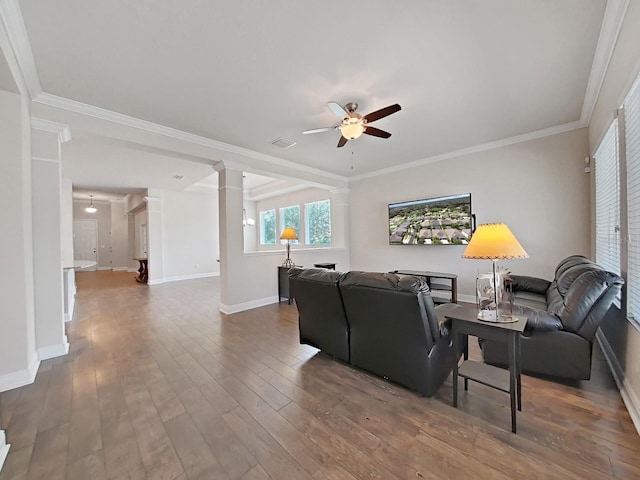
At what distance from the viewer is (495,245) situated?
1.82m

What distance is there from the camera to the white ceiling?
1866 mm

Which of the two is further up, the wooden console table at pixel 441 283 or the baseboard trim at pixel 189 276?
the wooden console table at pixel 441 283

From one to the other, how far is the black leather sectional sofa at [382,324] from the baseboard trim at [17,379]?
2458mm

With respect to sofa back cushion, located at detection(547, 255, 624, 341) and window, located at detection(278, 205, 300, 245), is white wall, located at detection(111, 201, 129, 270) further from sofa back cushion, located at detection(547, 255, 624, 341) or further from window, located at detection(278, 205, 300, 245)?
sofa back cushion, located at detection(547, 255, 624, 341)

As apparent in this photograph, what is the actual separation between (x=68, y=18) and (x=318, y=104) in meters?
2.15

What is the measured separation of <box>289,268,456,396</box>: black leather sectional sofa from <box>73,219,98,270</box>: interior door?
12.0 meters

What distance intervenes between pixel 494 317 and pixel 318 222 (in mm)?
6441

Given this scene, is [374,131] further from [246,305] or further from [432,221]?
[246,305]

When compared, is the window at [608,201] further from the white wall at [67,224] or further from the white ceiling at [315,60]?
the white wall at [67,224]

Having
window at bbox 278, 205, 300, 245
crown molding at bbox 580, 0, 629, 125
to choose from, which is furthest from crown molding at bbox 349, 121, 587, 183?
→ window at bbox 278, 205, 300, 245

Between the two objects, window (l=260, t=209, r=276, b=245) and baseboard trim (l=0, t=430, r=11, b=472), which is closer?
baseboard trim (l=0, t=430, r=11, b=472)

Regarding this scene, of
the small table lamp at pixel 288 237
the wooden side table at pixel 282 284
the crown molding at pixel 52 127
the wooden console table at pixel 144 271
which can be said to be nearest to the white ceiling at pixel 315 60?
the crown molding at pixel 52 127

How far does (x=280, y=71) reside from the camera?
250cm

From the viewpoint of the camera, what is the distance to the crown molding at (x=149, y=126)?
2.88 m
